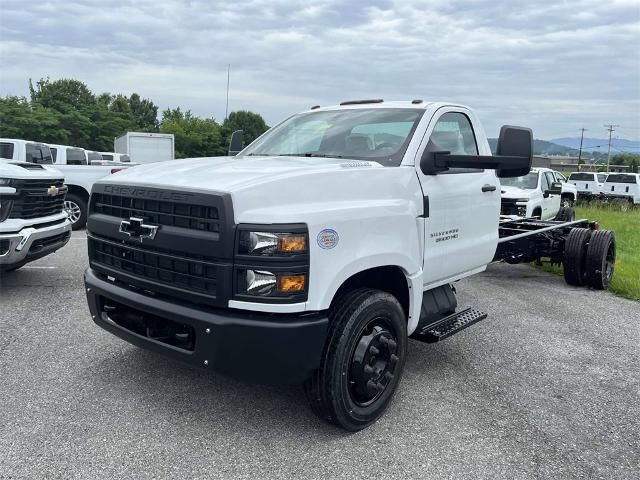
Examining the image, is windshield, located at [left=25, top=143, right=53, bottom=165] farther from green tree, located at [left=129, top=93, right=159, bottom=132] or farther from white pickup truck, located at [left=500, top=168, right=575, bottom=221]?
green tree, located at [left=129, top=93, right=159, bottom=132]

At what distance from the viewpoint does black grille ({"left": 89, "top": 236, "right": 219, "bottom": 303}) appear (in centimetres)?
299

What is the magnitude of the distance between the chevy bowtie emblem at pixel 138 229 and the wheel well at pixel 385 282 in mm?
1136

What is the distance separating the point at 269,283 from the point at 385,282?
1119 millimetres

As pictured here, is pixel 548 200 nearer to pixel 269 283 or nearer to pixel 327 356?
pixel 327 356

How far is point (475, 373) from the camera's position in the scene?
4.41 meters

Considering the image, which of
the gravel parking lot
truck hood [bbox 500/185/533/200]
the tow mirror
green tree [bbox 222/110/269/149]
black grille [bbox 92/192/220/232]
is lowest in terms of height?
the gravel parking lot

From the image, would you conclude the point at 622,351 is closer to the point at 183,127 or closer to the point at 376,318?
the point at 376,318

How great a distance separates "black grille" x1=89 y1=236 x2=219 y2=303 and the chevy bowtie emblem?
74 millimetres

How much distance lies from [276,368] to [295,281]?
1.58ft

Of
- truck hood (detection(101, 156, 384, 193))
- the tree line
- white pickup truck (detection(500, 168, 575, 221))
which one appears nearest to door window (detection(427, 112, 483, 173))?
truck hood (detection(101, 156, 384, 193))

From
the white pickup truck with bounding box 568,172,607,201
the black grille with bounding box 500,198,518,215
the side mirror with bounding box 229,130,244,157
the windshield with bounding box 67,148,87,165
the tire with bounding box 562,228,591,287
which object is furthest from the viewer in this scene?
the white pickup truck with bounding box 568,172,607,201

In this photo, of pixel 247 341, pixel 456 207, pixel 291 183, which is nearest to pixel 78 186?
pixel 456 207

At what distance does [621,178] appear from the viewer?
26516mm

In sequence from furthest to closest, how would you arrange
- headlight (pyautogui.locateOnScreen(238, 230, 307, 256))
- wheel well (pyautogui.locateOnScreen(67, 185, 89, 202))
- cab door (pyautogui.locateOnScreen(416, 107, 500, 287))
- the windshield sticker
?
1. wheel well (pyautogui.locateOnScreen(67, 185, 89, 202))
2. cab door (pyautogui.locateOnScreen(416, 107, 500, 287))
3. the windshield sticker
4. headlight (pyautogui.locateOnScreen(238, 230, 307, 256))
